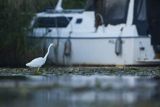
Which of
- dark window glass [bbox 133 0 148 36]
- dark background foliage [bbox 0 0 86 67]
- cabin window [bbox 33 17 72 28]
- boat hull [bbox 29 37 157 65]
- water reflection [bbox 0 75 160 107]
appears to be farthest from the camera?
cabin window [bbox 33 17 72 28]

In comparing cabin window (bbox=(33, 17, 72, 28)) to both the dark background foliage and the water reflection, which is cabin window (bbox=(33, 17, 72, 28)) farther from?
the water reflection

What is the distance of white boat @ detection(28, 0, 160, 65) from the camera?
25.4m

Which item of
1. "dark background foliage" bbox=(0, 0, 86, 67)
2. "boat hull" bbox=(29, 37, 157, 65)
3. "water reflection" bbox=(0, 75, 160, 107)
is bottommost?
"water reflection" bbox=(0, 75, 160, 107)

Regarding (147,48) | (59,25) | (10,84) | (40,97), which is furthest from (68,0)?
(40,97)

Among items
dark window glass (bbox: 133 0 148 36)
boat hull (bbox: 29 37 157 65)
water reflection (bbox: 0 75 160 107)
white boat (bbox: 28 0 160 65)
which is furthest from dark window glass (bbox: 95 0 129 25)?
water reflection (bbox: 0 75 160 107)

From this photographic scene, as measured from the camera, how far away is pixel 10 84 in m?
14.3

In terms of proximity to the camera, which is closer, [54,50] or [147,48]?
[147,48]

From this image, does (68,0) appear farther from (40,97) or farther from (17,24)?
(40,97)

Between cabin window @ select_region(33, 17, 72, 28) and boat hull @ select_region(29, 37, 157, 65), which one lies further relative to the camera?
cabin window @ select_region(33, 17, 72, 28)

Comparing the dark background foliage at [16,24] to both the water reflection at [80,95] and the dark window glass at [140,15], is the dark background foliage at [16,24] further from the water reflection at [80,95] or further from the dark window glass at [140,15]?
the water reflection at [80,95]

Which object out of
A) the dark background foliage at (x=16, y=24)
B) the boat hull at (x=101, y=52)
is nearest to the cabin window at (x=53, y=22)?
the boat hull at (x=101, y=52)

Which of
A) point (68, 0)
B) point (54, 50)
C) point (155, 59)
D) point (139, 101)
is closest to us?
point (139, 101)

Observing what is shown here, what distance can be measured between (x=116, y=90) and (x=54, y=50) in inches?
587

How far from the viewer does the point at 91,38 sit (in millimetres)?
26500
